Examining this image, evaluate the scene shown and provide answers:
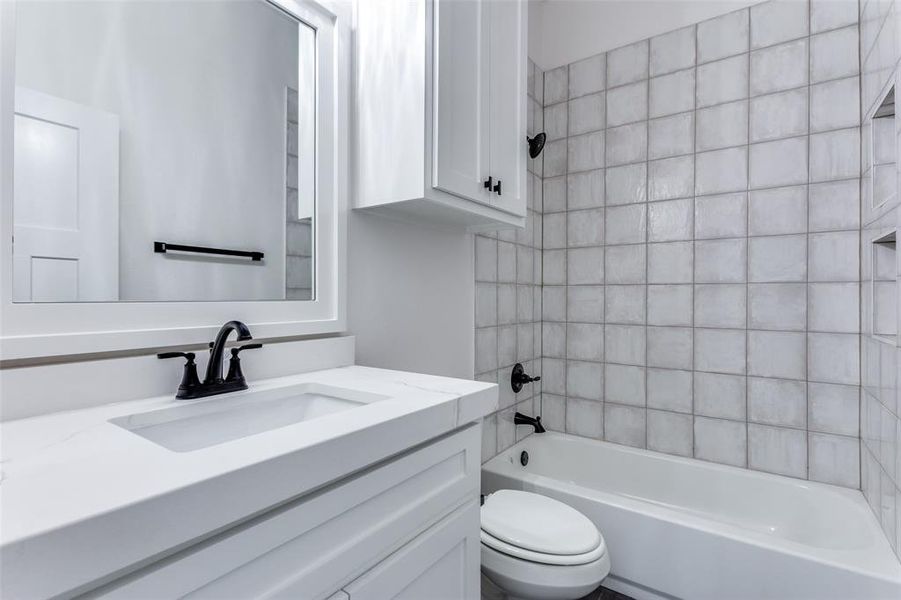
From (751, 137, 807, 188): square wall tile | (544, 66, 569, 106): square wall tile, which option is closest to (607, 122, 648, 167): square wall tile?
(544, 66, 569, 106): square wall tile

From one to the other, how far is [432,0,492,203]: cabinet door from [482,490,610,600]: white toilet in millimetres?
1009

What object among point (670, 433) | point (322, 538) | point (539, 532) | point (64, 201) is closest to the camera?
point (322, 538)

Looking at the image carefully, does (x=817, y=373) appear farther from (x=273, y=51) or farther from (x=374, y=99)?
(x=273, y=51)

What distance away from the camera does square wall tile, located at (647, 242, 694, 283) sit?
2.08 m

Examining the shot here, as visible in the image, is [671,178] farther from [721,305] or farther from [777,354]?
[777,354]

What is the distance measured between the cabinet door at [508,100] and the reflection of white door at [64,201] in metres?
0.99

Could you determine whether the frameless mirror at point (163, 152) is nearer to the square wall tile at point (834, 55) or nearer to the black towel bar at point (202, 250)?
the black towel bar at point (202, 250)

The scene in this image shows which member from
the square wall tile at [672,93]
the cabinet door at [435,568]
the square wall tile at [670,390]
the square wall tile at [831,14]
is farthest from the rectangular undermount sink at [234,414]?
the square wall tile at [831,14]

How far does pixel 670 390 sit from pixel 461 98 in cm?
163

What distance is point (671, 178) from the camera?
2.12m

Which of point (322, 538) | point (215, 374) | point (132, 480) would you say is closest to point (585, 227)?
point (215, 374)

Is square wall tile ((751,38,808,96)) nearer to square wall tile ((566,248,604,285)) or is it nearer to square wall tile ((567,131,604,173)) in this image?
square wall tile ((567,131,604,173))

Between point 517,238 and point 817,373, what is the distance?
4.40 ft

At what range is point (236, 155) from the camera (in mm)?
1142
